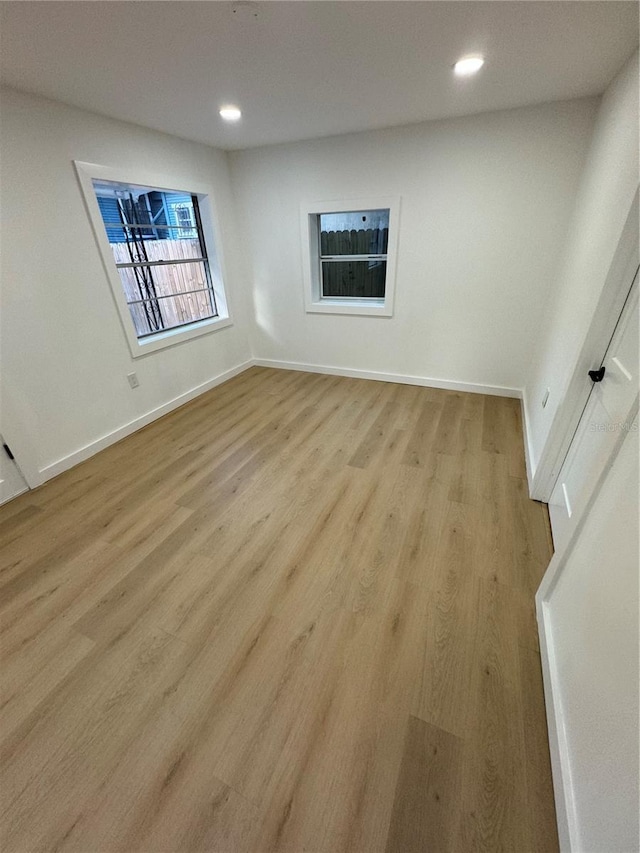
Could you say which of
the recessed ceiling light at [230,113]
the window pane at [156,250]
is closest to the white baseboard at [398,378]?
the window pane at [156,250]

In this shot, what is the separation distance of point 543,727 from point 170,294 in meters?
3.93

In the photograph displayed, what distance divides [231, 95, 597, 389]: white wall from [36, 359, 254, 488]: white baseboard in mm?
1201

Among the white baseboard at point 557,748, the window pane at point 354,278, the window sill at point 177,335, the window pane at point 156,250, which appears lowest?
the white baseboard at point 557,748

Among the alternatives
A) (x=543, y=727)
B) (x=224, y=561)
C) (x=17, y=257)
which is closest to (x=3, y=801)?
(x=224, y=561)

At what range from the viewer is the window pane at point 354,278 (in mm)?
3559

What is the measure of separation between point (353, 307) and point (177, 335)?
6.16ft

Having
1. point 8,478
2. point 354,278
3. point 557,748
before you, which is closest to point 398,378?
point 354,278

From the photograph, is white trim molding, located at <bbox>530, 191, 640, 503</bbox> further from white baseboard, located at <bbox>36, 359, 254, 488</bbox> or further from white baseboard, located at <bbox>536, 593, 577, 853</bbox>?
white baseboard, located at <bbox>36, 359, 254, 488</bbox>

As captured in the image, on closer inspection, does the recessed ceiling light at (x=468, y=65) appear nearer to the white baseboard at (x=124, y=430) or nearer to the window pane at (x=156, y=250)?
the window pane at (x=156, y=250)

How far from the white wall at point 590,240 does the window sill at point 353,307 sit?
151 centimetres

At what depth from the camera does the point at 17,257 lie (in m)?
2.05

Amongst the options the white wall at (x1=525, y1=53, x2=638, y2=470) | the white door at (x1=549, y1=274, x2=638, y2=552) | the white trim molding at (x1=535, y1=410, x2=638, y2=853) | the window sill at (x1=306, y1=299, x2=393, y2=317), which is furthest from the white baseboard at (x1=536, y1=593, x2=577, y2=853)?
the window sill at (x1=306, y1=299, x2=393, y2=317)

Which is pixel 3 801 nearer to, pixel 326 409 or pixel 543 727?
pixel 543 727

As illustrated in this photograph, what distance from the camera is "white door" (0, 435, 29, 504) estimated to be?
7.04 feet
